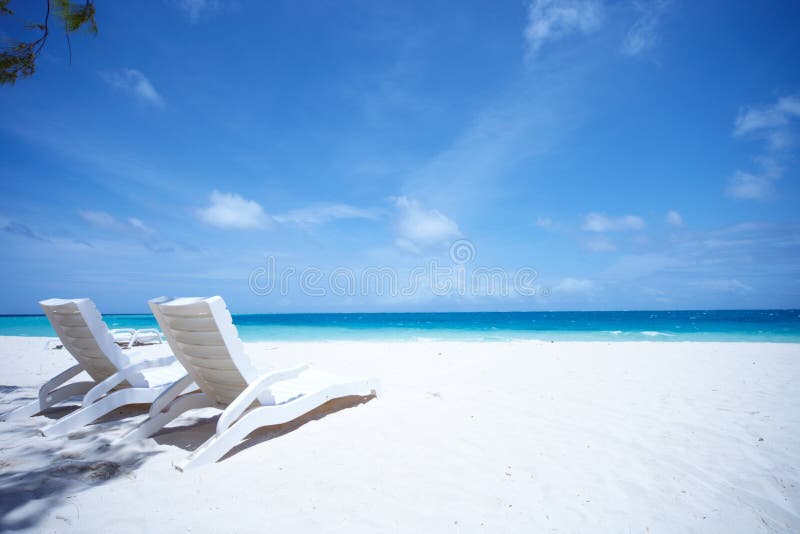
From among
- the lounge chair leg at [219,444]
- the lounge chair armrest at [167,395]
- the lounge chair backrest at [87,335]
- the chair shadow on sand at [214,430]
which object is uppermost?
the lounge chair backrest at [87,335]

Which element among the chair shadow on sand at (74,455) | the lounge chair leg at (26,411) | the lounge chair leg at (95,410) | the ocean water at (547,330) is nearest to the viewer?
the chair shadow on sand at (74,455)

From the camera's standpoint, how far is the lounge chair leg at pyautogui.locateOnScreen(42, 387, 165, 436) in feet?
12.4

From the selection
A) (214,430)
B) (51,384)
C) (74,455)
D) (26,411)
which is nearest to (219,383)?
(214,430)

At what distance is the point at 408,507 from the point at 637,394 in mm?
4521

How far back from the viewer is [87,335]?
13.5 ft

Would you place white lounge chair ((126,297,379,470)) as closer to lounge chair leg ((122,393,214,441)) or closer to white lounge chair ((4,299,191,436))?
lounge chair leg ((122,393,214,441))

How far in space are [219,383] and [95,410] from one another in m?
1.45

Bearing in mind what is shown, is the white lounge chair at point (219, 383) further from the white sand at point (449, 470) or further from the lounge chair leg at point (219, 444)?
the white sand at point (449, 470)

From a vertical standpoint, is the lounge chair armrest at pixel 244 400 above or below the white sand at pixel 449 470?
above

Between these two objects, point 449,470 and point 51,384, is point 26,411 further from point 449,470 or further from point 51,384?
point 449,470

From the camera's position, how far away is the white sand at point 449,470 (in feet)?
7.47

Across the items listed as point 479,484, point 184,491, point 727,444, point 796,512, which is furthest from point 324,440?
point 727,444

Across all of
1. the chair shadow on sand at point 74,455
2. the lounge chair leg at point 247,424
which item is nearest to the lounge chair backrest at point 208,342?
the lounge chair leg at point 247,424

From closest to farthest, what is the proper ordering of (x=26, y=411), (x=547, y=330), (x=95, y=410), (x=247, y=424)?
(x=247, y=424) → (x=95, y=410) → (x=26, y=411) → (x=547, y=330)
